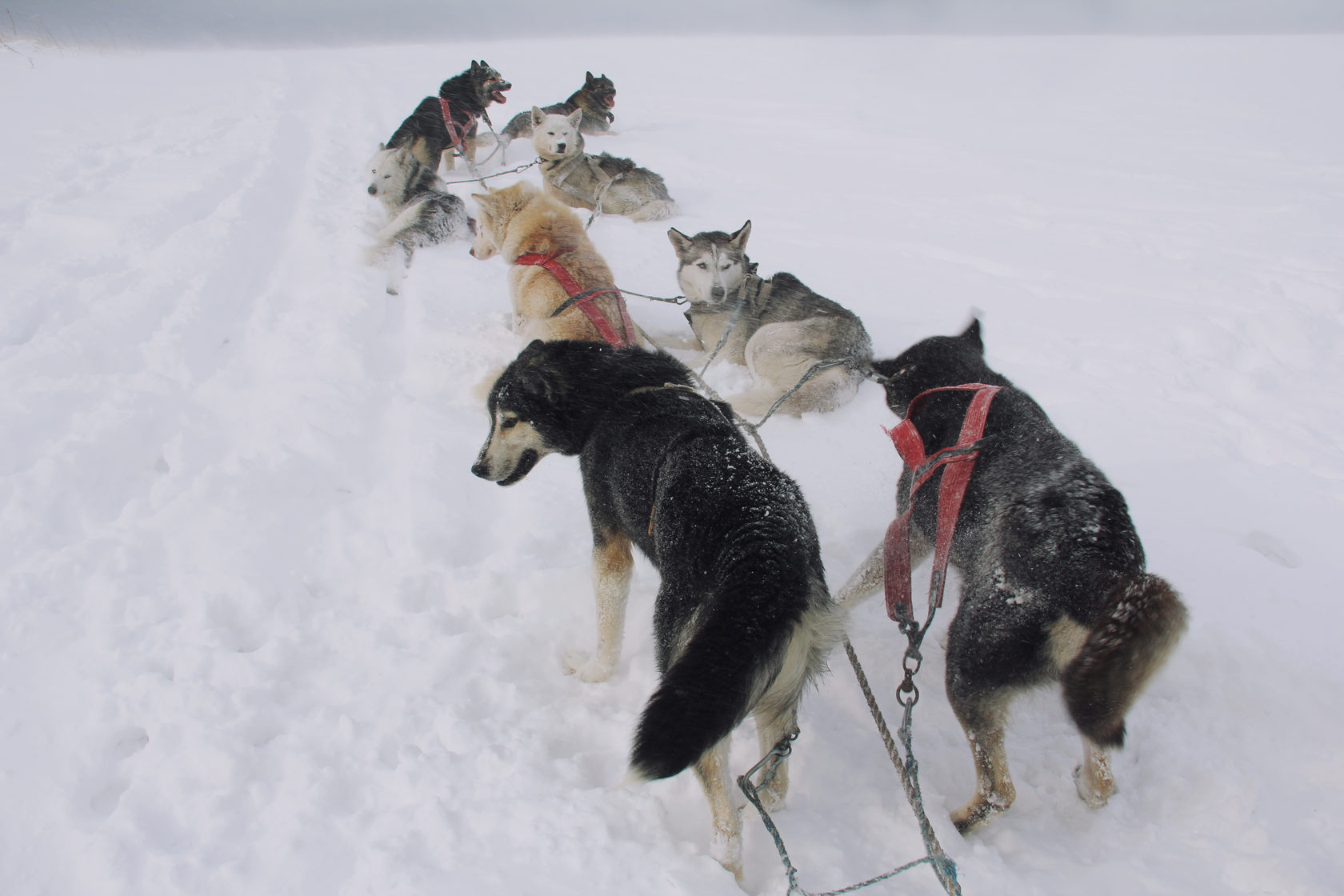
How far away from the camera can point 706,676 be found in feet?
4.31

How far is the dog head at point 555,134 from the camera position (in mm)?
8172

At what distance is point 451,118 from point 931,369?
9.98 meters

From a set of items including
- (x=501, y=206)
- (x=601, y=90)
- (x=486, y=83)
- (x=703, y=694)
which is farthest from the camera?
(x=601, y=90)

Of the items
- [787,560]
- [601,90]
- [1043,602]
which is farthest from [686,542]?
[601,90]

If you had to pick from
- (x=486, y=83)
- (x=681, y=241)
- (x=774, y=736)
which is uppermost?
(x=486, y=83)

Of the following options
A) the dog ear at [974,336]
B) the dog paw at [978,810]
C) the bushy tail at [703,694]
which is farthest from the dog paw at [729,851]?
the dog ear at [974,336]

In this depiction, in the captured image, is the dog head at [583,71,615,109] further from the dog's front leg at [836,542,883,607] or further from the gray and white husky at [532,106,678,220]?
the dog's front leg at [836,542,883,607]

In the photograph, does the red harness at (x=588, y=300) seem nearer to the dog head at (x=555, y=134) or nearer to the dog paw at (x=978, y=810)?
the dog paw at (x=978, y=810)

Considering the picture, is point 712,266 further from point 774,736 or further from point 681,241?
point 774,736

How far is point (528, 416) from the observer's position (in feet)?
8.43

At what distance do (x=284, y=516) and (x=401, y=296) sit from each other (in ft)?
10.6

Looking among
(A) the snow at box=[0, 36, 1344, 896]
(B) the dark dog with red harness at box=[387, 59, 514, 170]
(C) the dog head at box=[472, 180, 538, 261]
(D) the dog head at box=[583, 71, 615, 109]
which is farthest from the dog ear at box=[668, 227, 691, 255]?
(D) the dog head at box=[583, 71, 615, 109]

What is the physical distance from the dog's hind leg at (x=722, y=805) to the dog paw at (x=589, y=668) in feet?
2.41

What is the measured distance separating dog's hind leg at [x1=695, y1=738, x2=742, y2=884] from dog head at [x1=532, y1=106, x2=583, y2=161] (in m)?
8.34
